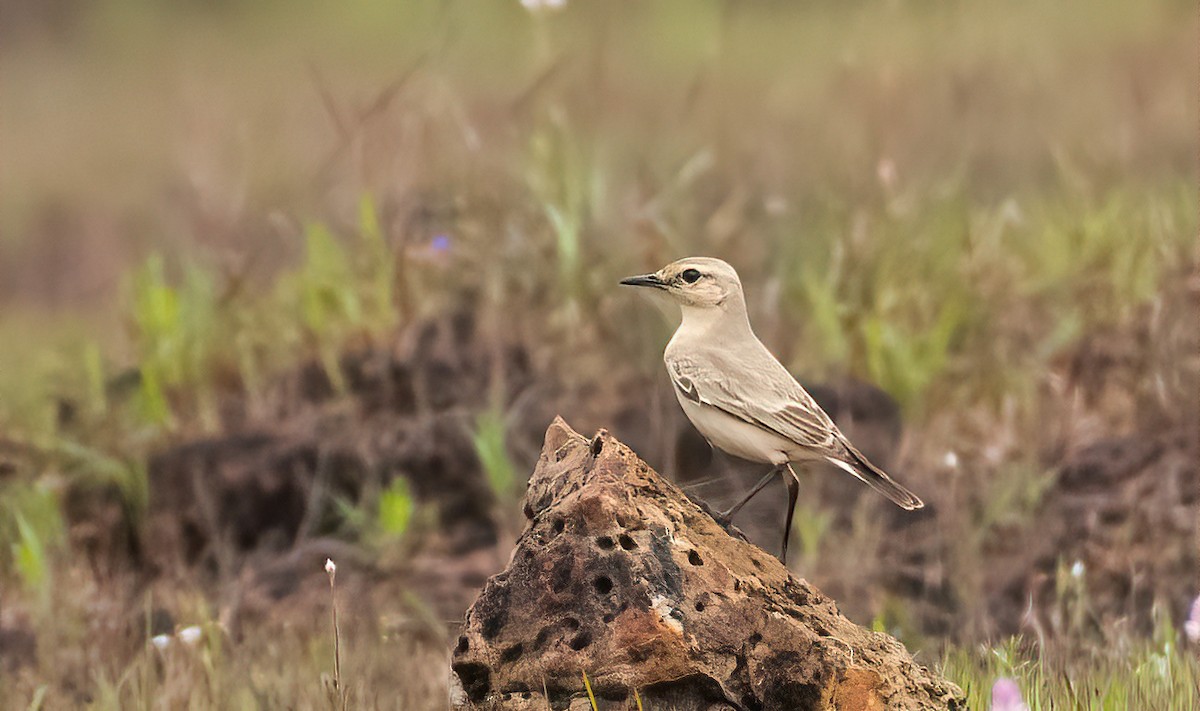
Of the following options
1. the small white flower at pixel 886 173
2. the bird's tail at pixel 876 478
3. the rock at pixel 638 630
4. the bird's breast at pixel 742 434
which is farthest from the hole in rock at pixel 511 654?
the small white flower at pixel 886 173

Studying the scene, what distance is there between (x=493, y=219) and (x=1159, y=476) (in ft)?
11.2

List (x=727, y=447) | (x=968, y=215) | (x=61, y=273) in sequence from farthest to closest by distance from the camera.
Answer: (x=61, y=273) → (x=968, y=215) → (x=727, y=447)

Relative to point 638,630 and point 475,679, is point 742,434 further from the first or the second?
point 475,679

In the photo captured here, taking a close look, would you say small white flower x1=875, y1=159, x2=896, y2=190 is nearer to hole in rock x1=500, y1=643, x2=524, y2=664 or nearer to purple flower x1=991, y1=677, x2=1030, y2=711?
purple flower x1=991, y1=677, x2=1030, y2=711

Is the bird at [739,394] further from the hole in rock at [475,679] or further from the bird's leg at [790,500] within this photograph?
the hole in rock at [475,679]

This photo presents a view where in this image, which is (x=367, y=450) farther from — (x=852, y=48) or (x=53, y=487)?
(x=852, y=48)

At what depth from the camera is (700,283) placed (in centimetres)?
418

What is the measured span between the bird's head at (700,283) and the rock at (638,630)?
732mm

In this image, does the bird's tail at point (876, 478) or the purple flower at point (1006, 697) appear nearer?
the purple flower at point (1006, 697)

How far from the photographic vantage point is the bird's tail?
4.07 meters

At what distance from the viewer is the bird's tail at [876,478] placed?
4066 millimetres

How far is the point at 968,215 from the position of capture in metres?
7.77

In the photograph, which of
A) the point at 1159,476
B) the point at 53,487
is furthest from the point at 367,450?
the point at 1159,476

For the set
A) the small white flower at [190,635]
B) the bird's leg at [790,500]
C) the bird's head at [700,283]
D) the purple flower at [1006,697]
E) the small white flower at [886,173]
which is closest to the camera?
the purple flower at [1006,697]
